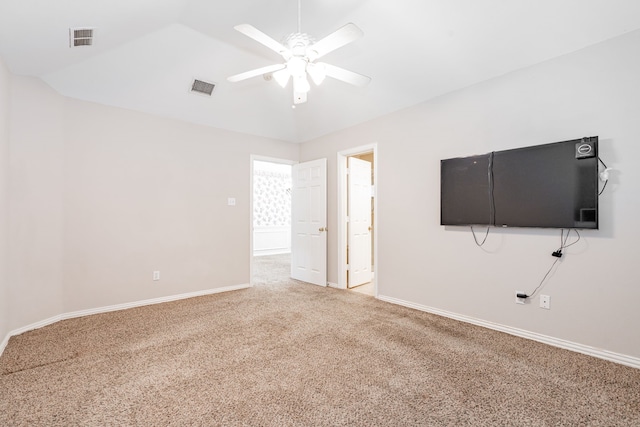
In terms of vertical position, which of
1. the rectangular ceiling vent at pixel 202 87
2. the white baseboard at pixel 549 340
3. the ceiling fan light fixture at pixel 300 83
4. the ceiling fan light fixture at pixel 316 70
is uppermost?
the rectangular ceiling vent at pixel 202 87

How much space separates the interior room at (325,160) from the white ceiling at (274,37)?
0.02 meters

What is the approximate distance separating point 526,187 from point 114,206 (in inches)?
176

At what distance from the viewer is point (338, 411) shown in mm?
1695

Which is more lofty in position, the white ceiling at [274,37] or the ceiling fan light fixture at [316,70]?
the white ceiling at [274,37]

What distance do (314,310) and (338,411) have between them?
184 centimetres

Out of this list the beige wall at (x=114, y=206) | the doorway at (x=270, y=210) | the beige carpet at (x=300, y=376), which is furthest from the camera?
the doorway at (x=270, y=210)

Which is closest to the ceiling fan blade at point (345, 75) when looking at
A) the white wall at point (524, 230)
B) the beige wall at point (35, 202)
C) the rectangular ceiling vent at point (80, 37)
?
the white wall at point (524, 230)

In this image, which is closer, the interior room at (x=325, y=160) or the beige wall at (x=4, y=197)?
the interior room at (x=325, y=160)

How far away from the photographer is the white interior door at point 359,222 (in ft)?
15.4

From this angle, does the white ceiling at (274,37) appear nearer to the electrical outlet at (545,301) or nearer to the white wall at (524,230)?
the white wall at (524,230)

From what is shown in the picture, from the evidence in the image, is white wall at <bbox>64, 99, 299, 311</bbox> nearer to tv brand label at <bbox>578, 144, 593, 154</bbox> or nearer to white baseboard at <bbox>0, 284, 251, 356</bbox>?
white baseboard at <bbox>0, 284, 251, 356</bbox>

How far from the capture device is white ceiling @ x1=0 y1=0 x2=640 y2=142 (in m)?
2.26

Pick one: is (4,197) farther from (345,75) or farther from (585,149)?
(585,149)

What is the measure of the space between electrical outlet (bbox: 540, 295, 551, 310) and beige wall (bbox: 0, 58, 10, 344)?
15.5 feet
